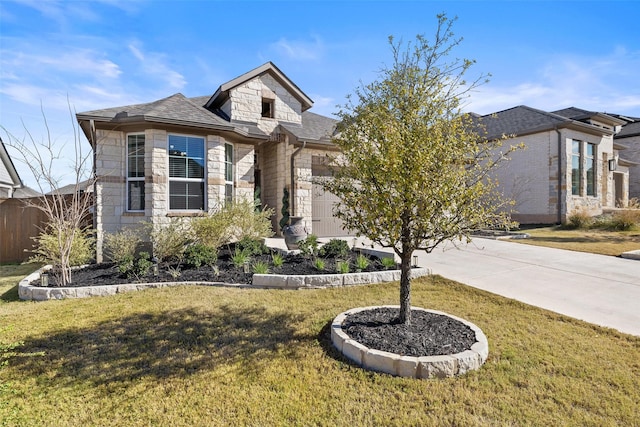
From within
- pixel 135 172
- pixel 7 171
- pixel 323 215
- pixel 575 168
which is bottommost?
pixel 323 215

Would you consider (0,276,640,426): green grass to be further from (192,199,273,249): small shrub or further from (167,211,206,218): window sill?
(167,211,206,218): window sill

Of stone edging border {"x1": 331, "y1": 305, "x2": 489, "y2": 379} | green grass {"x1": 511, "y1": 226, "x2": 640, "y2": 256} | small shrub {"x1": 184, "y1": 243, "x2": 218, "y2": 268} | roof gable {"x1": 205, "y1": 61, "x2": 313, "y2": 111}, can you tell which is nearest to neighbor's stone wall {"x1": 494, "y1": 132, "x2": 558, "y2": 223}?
green grass {"x1": 511, "y1": 226, "x2": 640, "y2": 256}

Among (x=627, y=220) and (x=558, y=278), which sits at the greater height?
(x=627, y=220)

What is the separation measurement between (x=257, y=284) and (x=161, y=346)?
2504 mm

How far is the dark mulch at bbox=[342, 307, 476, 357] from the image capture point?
3338 mm

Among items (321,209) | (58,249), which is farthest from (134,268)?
(321,209)

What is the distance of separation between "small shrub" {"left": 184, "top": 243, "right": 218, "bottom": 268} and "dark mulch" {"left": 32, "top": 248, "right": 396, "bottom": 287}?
0.14 m

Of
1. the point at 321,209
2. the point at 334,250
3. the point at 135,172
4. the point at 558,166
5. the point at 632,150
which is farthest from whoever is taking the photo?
the point at 632,150

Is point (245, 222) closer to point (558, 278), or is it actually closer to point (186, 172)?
point (186, 172)

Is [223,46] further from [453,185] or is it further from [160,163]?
[453,185]

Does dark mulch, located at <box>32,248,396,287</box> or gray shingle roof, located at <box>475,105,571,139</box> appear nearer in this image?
dark mulch, located at <box>32,248,396,287</box>

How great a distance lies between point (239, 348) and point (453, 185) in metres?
3.04

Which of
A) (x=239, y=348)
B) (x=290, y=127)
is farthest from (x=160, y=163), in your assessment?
(x=239, y=348)

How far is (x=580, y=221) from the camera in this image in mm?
15031
